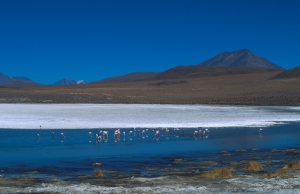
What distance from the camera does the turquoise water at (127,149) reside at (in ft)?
42.0

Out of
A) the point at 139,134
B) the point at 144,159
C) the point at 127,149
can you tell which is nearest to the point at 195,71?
the point at 139,134

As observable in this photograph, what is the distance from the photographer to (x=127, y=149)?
54.2ft

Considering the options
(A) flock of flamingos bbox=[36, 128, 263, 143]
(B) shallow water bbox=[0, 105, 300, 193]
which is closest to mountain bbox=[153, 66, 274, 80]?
(A) flock of flamingos bbox=[36, 128, 263, 143]

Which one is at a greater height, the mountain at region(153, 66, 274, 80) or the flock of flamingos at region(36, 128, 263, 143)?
the mountain at region(153, 66, 274, 80)

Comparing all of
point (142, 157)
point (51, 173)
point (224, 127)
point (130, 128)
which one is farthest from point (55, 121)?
point (51, 173)

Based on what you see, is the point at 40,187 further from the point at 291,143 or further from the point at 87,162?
the point at 291,143

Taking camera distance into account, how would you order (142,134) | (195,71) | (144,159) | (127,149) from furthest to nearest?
1. (195,71)
2. (142,134)
3. (127,149)
4. (144,159)

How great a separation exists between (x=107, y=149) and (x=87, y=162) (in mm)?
2778

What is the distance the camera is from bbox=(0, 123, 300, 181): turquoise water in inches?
504

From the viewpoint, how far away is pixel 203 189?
32.5 feet

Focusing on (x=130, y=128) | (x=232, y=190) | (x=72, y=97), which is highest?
(x=72, y=97)

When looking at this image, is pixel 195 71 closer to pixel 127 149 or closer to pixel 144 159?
pixel 127 149

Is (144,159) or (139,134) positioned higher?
(139,134)

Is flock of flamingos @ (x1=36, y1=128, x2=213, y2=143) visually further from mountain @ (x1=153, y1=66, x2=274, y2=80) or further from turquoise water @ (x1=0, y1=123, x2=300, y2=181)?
mountain @ (x1=153, y1=66, x2=274, y2=80)
